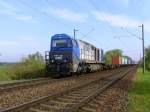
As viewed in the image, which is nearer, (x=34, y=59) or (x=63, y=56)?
(x=63, y=56)

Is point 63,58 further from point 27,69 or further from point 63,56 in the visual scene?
point 27,69

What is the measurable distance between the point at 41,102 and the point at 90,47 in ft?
87.2

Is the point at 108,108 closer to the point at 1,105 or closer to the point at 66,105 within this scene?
the point at 66,105

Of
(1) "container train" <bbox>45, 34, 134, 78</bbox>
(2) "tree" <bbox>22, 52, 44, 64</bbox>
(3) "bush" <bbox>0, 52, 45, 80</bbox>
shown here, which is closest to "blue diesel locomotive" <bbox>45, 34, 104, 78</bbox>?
(1) "container train" <bbox>45, 34, 134, 78</bbox>

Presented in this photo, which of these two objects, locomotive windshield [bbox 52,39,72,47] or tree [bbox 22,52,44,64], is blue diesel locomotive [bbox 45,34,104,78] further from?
tree [bbox 22,52,44,64]

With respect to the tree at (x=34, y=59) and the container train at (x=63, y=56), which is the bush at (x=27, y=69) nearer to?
the tree at (x=34, y=59)

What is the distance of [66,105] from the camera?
1075cm

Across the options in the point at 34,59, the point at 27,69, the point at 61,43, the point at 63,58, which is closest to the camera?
the point at 63,58

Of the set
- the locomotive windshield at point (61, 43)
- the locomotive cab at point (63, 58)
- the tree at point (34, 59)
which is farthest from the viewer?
the tree at point (34, 59)

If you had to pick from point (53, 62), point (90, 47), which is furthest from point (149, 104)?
point (90, 47)

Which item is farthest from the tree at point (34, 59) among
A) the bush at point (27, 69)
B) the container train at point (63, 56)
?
the container train at point (63, 56)

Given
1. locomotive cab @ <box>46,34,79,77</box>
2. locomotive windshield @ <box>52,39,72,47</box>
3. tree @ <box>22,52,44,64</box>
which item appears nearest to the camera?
locomotive cab @ <box>46,34,79,77</box>

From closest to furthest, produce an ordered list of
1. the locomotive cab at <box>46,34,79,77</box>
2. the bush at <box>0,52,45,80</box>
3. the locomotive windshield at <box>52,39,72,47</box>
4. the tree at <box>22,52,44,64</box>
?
1. the locomotive cab at <box>46,34,79,77</box>
2. the locomotive windshield at <box>52,39,72,47</box>
3. the bush at <box>0,52,45,80</box>
4. the tree at <box>22,52,44,64</box>

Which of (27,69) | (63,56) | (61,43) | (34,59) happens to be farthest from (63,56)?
(34,59)
